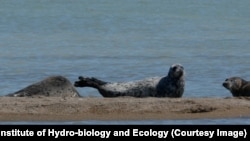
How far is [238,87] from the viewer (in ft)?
43.7

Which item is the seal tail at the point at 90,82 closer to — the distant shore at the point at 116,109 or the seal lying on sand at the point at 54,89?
the seal lying on sand at the point at 54,89

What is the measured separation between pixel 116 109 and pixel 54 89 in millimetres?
1318

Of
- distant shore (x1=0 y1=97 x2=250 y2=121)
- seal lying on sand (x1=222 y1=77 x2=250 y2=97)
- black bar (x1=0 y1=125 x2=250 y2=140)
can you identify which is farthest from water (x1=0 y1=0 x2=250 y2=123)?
black bar (x1=0 y1=125 x2=250 y2=140)

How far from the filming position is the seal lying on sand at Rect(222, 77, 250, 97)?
13164 mm

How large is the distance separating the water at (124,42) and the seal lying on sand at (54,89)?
127cm

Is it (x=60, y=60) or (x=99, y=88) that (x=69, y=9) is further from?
(x=99, y=88)

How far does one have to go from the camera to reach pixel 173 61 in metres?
18.5

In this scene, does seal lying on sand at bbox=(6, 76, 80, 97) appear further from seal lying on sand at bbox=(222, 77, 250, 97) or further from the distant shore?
seal lying on sand at bbox=(222, 77, 250, 97)

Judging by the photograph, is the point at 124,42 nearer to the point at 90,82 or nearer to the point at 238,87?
the point at 90,82

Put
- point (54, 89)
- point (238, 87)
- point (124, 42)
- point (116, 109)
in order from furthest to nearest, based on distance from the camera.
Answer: point (124, 42) < point (238, 87) < point (54, 89) < point (116, 109)

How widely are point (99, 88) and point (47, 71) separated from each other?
373cm

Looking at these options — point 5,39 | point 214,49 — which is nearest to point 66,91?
point 214,49

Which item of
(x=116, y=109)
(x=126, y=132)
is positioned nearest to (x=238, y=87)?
(x=116, y=109)

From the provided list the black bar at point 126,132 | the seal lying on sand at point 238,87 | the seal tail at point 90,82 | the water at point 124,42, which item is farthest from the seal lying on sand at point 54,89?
the black bar at point 126,132
